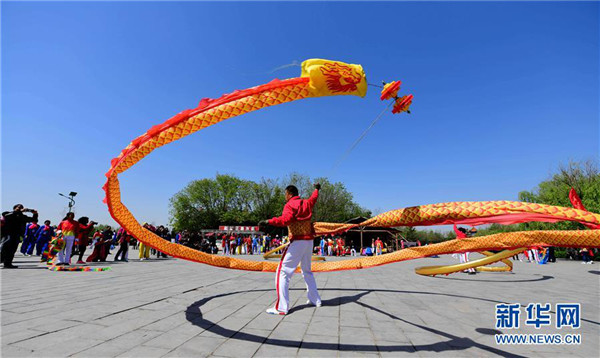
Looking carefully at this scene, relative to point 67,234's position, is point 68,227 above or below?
above

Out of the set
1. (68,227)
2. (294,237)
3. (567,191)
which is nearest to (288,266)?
(294,237)

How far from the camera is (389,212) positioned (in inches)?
152

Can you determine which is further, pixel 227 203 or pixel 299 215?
pixel 227 203

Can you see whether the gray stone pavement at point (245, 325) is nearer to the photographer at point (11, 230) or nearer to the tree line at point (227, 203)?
the photographer at point (11, 230)

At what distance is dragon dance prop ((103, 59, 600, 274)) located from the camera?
3090mm

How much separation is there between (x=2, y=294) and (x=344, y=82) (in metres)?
7.44

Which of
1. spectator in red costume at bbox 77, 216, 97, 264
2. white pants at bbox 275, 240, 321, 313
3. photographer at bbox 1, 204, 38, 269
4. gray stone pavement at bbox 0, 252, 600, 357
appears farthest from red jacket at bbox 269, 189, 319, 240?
spectator in red costume at bbox 77, 216, 97, 264

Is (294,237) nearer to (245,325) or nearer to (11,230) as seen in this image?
(245,325)

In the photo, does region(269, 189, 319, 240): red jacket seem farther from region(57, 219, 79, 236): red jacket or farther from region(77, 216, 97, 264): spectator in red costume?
region(77, 216, 97, 264): spectator in red costume

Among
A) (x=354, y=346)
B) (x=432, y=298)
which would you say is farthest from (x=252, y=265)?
(x=432, y=298)

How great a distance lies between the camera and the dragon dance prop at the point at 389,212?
3.09m

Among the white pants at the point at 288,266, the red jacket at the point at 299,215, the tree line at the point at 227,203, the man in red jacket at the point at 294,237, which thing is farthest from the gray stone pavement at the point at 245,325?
the tree line at the point at 227,203

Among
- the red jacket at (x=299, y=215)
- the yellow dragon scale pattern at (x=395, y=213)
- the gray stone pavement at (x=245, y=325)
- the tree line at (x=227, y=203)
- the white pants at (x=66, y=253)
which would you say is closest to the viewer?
the gray stone pavement at (x=245, y=325)

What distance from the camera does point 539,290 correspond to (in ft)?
24.7
